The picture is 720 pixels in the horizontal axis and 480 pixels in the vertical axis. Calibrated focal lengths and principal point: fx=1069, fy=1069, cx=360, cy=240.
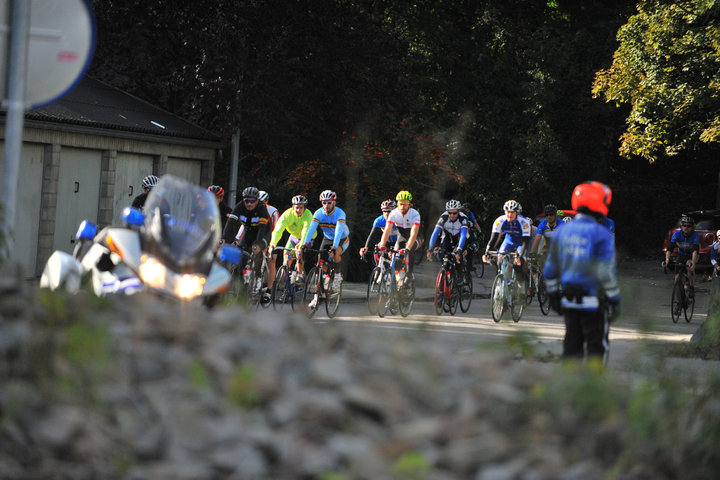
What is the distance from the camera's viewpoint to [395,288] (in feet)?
53.0

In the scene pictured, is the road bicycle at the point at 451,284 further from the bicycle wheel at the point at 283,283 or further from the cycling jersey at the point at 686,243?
the cycling jersey at the point at 686,243

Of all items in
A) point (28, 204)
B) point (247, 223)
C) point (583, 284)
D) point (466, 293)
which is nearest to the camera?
point (583, 284)

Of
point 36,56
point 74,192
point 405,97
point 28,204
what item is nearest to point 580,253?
point 36,56

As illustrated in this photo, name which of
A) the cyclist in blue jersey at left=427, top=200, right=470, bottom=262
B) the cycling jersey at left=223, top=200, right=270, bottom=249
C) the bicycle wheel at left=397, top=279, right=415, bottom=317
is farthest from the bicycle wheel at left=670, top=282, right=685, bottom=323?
the cycling jersey at left=223, top=200, right=270, bottom=249

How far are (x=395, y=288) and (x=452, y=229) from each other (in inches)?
72.2

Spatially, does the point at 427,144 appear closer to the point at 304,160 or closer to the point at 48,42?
the point at 304,160

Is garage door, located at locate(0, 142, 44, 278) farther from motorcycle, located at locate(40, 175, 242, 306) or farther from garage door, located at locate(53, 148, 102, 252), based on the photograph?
motorcycle, located at locate(40, 175, 242, 306)

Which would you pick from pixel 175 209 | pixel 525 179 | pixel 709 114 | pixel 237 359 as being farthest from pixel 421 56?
pixel 237 359

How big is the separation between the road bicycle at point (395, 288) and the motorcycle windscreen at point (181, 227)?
840 cm

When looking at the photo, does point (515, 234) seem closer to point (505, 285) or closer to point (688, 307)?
point (505, 285)

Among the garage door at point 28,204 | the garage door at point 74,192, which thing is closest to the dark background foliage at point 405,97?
the garage door at point 74,192

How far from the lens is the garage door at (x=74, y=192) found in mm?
19375

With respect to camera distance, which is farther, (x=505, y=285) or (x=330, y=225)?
(x=330, y=225)

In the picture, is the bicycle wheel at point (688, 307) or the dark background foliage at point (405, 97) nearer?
the bicycle wheel at point (688, 307)
